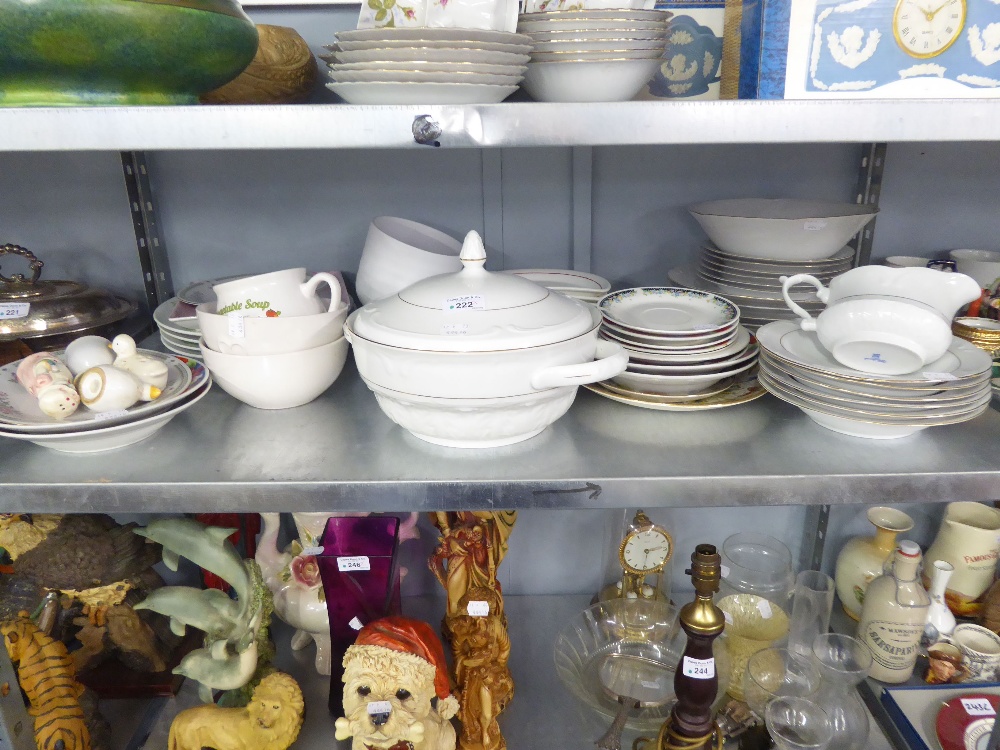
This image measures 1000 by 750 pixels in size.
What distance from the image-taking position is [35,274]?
1003 mm

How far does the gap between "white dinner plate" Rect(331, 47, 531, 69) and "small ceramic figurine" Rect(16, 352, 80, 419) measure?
1.58 ft

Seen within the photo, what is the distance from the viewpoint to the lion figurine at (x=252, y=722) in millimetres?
980

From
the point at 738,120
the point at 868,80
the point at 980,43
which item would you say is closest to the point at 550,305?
the point at 738,120

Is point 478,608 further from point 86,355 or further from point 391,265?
point 86,355

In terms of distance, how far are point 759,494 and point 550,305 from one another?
31 cm

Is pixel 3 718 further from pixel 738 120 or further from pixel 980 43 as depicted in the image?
pixel 980 43

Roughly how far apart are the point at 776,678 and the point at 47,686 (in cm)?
109

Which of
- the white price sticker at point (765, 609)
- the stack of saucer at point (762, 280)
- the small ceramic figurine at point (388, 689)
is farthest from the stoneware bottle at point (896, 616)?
the small ceramic figurine at point (388, 689)

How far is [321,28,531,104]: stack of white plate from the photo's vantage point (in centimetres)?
71

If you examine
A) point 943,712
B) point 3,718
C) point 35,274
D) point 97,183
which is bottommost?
point 943,712

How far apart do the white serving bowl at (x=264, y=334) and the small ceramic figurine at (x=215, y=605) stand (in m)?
0.27

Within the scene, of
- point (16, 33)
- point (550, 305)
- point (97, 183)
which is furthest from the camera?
point (97, 183)

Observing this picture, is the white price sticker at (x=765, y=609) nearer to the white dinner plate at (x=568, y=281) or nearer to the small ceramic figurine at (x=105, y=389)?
the white dinner plate at (x=568, y=281)

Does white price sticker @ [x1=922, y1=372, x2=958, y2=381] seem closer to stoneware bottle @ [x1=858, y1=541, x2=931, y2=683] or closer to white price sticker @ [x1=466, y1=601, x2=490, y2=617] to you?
stoneware bottle @ [x1=858, y1=541, x2=931, y2=683]
